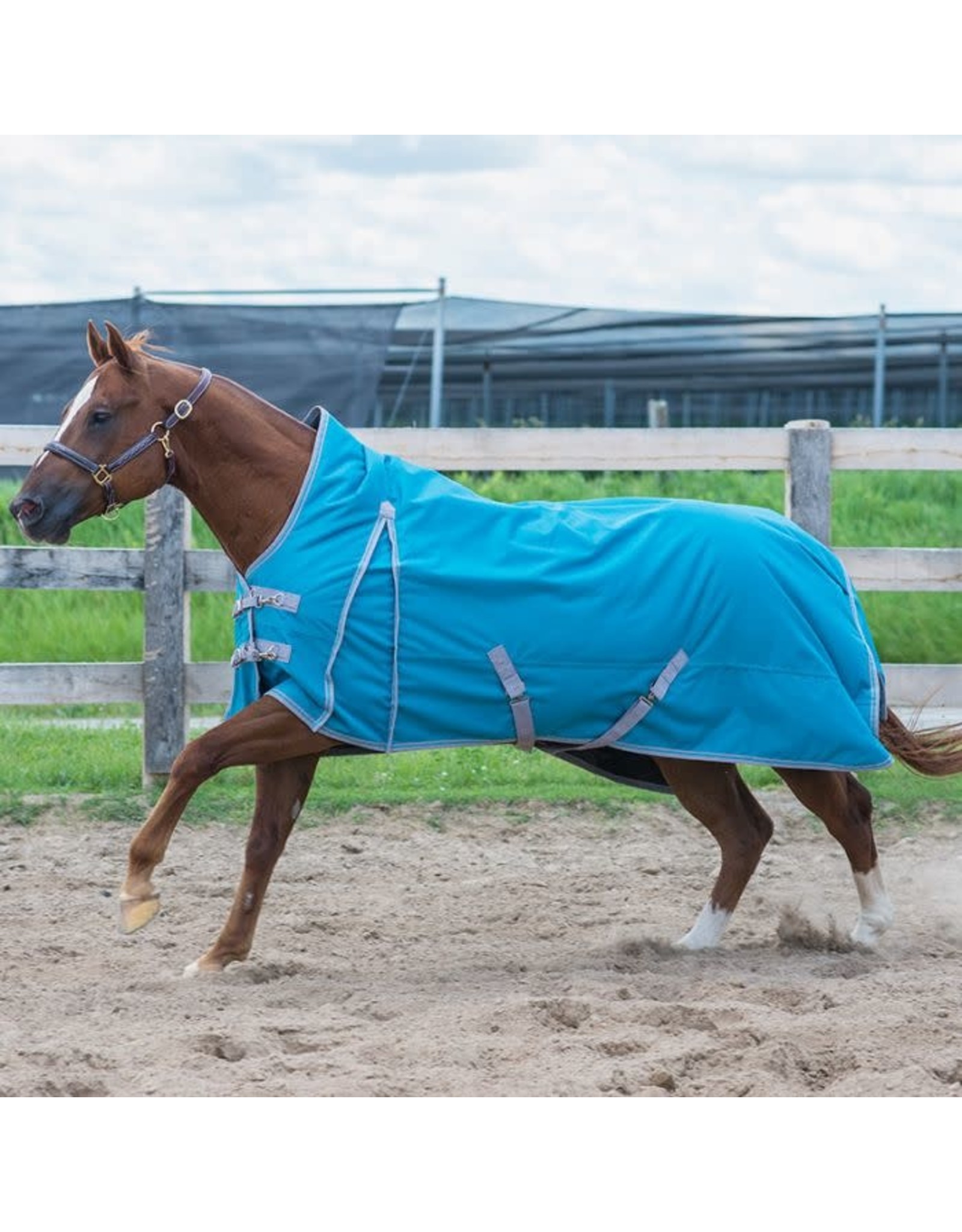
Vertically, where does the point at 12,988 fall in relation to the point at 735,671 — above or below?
below

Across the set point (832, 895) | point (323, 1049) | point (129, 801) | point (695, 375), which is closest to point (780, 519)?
point (832, 895)

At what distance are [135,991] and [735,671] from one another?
6.45 feet

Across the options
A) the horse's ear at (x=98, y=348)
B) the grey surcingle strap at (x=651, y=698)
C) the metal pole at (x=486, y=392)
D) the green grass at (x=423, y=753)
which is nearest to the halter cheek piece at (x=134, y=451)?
the horse's ear at (x=98, y=348)

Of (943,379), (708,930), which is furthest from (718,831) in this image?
(943,379)

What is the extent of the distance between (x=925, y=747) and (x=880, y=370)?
8.97m

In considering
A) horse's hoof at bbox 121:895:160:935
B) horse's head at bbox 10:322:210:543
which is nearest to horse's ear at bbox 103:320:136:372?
horse's head at bbox 10:322:210:543

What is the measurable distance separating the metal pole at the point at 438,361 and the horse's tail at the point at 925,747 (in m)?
7.14

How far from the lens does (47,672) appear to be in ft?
24.7

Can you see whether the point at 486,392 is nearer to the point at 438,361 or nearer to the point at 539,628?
the point at 438,361

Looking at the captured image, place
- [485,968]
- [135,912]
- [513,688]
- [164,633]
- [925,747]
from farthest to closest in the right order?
[164,633] < [925,747] < [485,968] < [513,688] < [135,912]

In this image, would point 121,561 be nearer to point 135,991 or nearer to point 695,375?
point 135,991

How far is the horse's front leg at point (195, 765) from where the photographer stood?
473 centimetres

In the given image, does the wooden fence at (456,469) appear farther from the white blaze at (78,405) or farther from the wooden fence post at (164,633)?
the white blaze at (78,405)

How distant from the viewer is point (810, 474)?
7.61 meters
